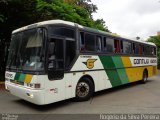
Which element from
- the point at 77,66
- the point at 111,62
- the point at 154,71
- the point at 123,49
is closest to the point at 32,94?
the point at 77,66

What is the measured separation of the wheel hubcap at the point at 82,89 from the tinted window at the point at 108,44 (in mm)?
2186

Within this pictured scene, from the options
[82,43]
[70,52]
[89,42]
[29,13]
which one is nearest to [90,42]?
[89,42]

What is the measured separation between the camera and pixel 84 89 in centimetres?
902

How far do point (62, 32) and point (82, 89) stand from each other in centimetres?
244

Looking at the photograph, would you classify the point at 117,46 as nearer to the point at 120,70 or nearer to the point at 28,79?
the point at 120,70

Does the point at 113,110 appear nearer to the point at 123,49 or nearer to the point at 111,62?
the point at 111,62

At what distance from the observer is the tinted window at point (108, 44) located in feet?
34.1

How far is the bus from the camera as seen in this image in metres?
7.24

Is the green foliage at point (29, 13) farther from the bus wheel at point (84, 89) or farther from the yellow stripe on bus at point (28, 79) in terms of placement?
the yellow stripe on bus at point (28, 79)

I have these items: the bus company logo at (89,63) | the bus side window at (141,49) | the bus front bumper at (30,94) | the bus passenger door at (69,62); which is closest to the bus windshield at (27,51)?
the bus front bumper at (30,94)

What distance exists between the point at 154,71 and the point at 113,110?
34.1 feet

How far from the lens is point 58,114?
717cm

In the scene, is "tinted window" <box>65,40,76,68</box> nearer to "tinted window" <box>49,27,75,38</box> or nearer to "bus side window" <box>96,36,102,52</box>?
"tinted window" <box>49,27,75,38</box>

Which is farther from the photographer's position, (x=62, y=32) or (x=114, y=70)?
(x=114, y=70)
